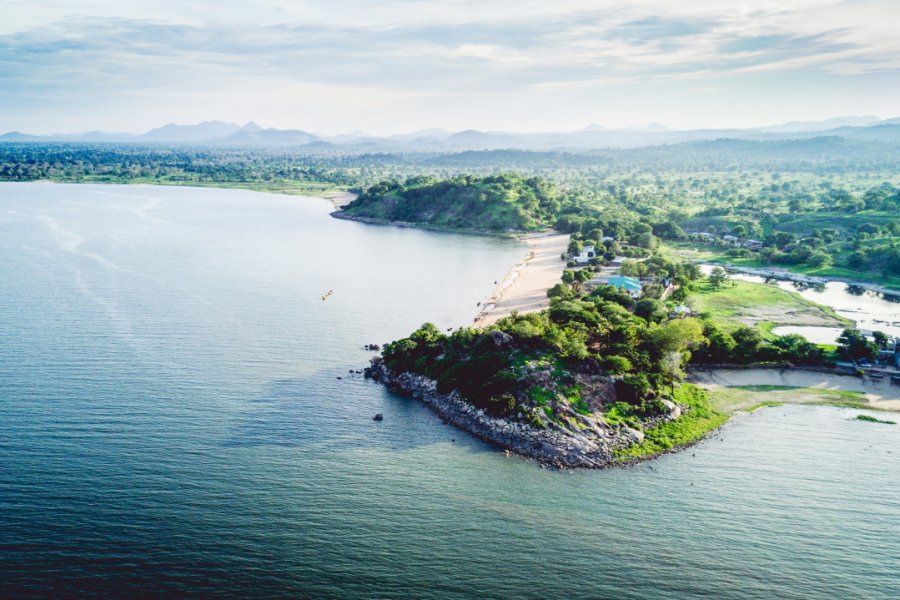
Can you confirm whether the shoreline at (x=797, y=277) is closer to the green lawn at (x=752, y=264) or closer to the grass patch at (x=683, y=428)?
the green lawn at (x=752, y=264)

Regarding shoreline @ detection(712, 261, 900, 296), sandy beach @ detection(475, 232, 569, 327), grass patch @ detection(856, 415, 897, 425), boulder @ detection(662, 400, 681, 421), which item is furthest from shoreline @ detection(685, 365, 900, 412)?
shoreline @ detection(712, 261, 900, 296)

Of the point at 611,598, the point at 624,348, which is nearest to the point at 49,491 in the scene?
the point at 611,598

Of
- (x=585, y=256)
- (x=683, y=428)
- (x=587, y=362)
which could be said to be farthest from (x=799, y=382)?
(x=585, y=256)

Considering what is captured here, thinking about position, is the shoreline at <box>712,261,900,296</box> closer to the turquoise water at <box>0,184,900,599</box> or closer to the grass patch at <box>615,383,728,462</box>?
the turquoise water at <box>0,184,900,599</box>

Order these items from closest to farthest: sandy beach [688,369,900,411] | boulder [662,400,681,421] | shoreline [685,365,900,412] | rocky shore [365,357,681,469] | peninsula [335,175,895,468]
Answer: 1. rocky shore [365,357,681,469]
2. peninsula [335,175,895,468]
3. boulder [662,400,681,421]
4. shoreline [685,365,900,412]
5. sandy beach [688,369,900,411]

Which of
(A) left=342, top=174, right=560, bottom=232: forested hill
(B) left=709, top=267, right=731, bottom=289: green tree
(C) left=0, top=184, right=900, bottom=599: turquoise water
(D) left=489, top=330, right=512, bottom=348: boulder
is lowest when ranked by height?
(C) left=0, top=184, right=900, bottom=599: turquoise water

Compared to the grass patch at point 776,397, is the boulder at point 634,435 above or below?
below

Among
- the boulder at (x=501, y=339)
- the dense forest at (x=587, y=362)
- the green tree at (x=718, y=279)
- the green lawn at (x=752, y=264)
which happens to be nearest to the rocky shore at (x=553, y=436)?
the dense forest at (x=587, y=362)
